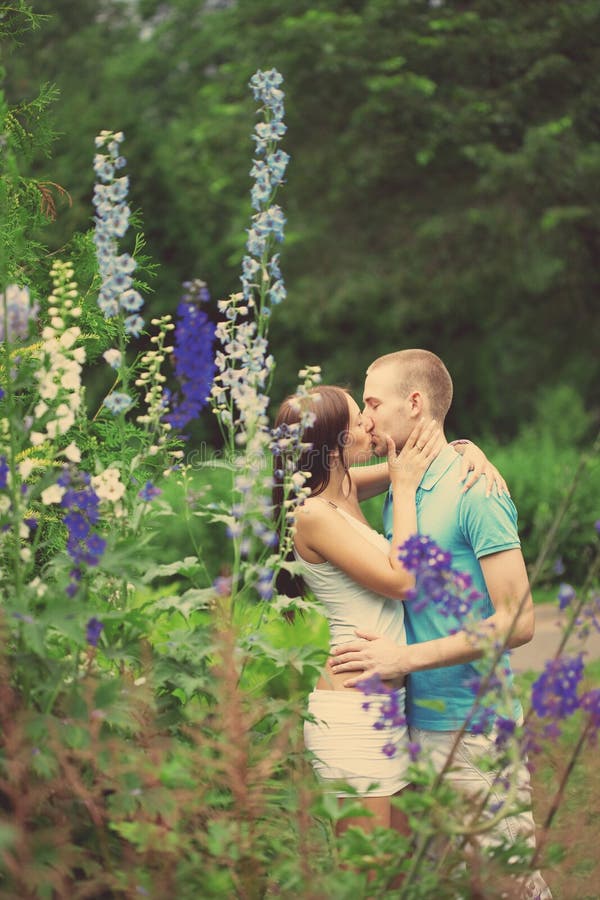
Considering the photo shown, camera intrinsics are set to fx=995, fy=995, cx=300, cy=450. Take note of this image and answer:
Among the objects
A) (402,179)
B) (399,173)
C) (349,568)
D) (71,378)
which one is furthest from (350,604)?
(402,179)

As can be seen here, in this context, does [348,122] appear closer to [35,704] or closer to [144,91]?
[144,91]

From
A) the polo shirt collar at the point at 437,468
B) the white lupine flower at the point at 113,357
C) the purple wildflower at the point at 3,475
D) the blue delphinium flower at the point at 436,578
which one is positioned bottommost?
the polo shirt collar at the point at 437,468

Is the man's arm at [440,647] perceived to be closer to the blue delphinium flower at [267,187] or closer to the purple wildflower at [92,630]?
the purple wildflower at [92,630]

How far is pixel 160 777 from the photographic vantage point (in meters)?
2.10

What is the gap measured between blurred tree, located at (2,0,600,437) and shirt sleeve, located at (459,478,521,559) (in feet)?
31.5

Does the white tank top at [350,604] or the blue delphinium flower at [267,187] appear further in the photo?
the white tank top at [350,604]

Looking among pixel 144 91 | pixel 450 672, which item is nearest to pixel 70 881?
pixel 450 672

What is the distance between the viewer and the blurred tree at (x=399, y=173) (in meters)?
13.8

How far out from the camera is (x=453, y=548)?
3.19m

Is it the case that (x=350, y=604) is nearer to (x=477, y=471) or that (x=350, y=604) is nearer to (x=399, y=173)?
(x=477, y=471)

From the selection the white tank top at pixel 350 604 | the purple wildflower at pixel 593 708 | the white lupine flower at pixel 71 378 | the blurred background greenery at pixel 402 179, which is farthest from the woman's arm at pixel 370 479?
the blurred background greenery at pixel 402 179

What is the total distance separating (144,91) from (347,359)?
8856 mm

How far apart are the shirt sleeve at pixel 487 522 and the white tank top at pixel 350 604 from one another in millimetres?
275

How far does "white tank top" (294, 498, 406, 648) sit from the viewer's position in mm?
3170
